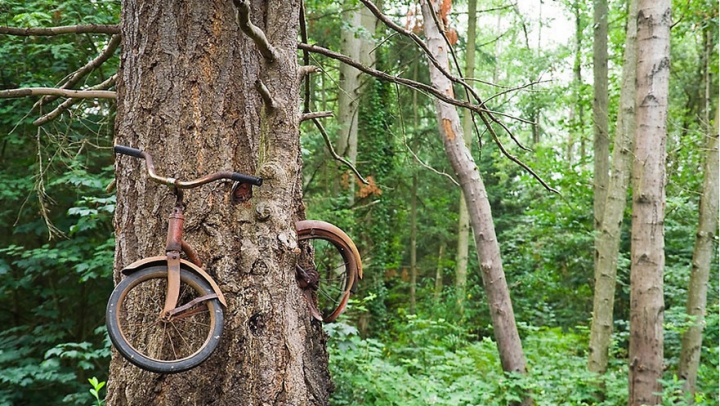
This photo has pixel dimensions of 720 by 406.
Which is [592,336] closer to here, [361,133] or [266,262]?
[266,262]

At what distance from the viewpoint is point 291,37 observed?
216 cm

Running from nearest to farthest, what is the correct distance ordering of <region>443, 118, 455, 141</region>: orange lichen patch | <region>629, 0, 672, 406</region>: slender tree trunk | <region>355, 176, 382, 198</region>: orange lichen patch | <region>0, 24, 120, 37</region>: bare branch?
<region>0, 24, 120, 37</region>: bare branch, <region>629, 0, 672, 406</region>: slender tree trunk, <region>443, 118, 455, 141</region>: orange lichen patch, <region>355, 176, 382, 198</region>: orange lichen patch

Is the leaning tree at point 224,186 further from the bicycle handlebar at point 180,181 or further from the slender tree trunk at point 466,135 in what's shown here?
the slender tree trunk at point 466,135

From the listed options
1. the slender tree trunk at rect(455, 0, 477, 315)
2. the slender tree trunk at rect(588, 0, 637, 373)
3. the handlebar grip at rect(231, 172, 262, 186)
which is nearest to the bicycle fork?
the handlebar grip at rect(231, 172, 262, 186)

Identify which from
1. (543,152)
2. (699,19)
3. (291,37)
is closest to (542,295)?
(543,152)

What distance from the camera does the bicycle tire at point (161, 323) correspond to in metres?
1.59

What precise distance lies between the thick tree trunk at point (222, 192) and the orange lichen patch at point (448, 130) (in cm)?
367

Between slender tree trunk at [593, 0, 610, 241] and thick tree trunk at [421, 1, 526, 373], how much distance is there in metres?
3.80

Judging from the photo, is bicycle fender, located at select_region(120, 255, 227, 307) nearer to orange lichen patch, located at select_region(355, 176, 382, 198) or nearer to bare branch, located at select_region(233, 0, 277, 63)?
bare branch, located at select_region(233, 0, 277, 63)

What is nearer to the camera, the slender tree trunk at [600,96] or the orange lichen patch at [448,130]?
the orange lichen patch at [448,130]

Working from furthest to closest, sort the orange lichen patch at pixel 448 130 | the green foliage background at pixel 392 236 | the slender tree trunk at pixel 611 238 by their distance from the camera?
the slender tree trunk at pixel 611 238 < the green foliage background at pixel 392 236 < the orange lichen patch at pixel 448 130

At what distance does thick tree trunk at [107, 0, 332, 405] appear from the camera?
1.80m

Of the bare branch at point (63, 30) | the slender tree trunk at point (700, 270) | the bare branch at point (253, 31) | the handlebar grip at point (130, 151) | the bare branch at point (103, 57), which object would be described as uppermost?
the bare branch at point (63, 30)

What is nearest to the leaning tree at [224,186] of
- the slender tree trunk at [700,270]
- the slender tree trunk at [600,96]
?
the slender tree trunk at [700,270]
